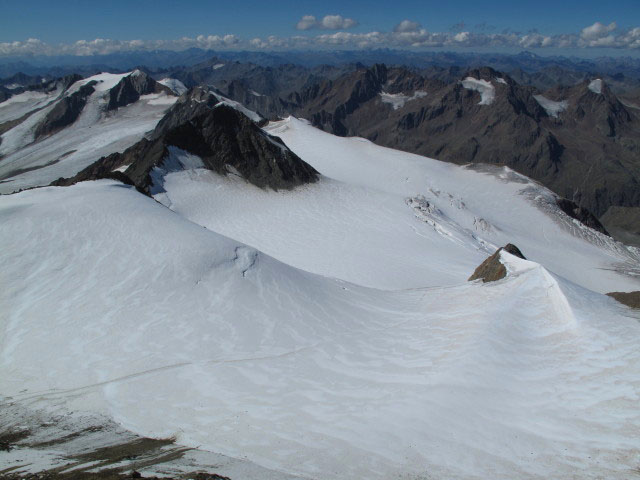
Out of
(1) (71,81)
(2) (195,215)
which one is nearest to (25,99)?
(1) (71,81)

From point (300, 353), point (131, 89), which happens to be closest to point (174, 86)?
point (131, 89)

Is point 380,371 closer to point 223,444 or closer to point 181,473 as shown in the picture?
point 223,444

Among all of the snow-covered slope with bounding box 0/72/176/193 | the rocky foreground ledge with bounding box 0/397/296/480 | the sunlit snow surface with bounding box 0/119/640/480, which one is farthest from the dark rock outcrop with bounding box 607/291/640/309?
the snow-covered slope with bounding box 0/72/176/193

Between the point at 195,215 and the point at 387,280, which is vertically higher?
the point at 195,215

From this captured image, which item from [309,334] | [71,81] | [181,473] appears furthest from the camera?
[71,81]

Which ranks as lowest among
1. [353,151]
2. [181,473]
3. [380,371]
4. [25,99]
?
[380,371]

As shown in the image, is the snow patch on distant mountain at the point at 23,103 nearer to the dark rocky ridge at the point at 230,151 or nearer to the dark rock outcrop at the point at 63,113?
the dark rock outcrop at the point at 63,113

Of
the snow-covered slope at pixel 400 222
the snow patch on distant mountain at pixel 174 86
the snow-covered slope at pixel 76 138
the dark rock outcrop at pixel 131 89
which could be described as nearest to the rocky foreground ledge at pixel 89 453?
the snow-covered slope at pixel 400 222
